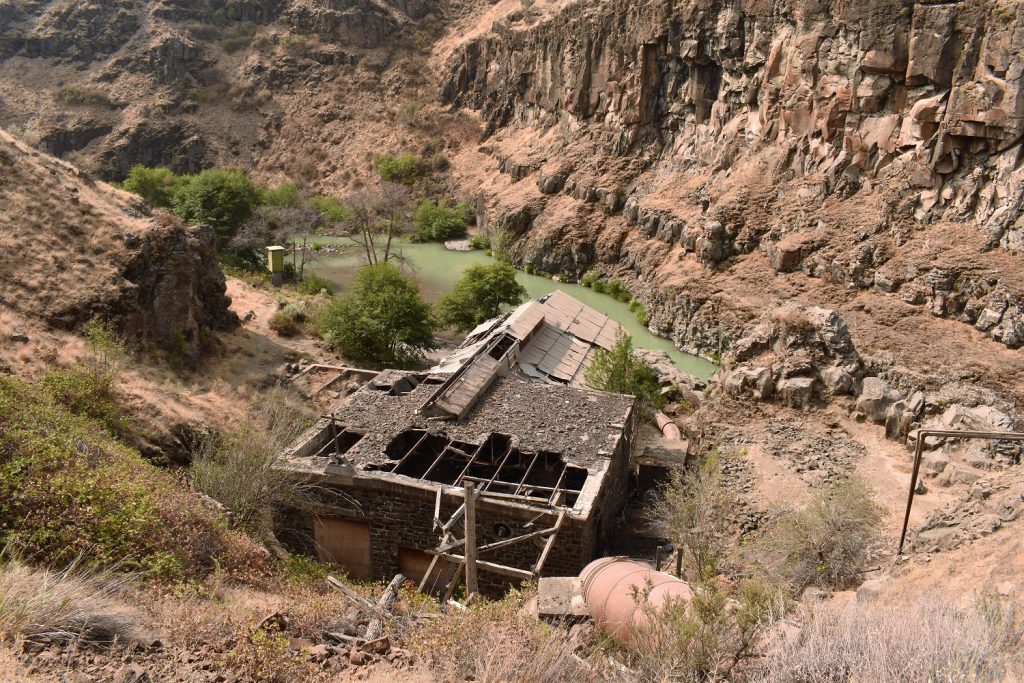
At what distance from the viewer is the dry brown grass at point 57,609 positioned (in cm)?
726

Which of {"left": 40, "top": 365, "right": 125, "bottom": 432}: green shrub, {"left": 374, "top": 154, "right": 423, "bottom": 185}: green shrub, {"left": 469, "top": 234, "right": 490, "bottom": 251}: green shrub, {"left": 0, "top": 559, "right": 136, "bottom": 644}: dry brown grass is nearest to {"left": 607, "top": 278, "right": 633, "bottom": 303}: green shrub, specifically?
{"left": 469, "top": 234, "right": 490, "bottom": 251}: green shrub

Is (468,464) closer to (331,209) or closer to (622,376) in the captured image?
(622,376)

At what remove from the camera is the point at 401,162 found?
55062mm

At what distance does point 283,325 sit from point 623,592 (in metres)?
20.8

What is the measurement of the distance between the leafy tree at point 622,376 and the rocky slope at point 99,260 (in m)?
11.9

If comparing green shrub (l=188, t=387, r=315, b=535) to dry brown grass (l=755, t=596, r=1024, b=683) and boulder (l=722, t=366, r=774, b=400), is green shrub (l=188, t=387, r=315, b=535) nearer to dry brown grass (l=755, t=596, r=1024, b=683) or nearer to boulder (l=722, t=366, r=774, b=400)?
dry brown grass (l=755, t=596, r=1024, b=683)

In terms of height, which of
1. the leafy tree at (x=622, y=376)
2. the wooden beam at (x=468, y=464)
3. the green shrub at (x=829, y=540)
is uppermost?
the green shrub at (x=829, y=540)

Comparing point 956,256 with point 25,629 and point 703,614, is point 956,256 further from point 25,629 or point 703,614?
point 25,629

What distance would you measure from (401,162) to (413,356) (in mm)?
32024

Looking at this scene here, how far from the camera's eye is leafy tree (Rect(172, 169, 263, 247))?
128 feet

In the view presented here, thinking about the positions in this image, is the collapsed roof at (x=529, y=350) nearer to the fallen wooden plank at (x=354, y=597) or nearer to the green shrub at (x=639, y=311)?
the fallen wooden plank at (x=354, y=597)

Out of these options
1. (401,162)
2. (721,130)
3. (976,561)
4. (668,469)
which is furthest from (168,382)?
(401,162)

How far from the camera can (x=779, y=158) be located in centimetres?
3388

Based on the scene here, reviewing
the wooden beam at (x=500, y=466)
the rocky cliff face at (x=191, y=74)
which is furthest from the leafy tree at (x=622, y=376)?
the rocky cliff face at (x=191, y=74)
